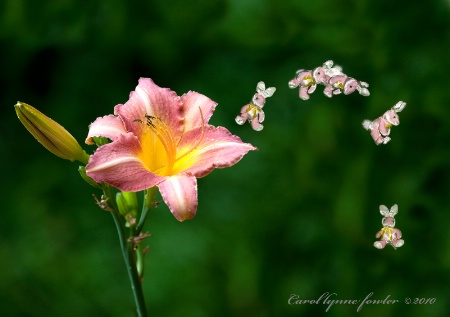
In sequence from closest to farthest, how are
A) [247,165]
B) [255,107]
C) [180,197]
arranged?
[180,197]
[255,107]
[247,165]

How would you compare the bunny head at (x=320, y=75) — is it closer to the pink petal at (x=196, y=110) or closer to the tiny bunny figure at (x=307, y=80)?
the tiny bunny figure at (x=307, y=80)

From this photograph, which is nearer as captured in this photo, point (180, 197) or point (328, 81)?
point (180, 197)

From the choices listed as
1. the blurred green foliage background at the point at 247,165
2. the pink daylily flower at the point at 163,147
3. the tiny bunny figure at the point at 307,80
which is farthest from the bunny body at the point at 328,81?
the blurred green foliage background at the point at 247,165

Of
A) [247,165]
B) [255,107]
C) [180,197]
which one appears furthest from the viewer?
[247,165]

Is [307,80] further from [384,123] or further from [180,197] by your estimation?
[180,197]

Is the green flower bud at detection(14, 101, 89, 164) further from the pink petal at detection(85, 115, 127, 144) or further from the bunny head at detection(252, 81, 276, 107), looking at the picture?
the bunny head at detection(252, 81, 276, 107)

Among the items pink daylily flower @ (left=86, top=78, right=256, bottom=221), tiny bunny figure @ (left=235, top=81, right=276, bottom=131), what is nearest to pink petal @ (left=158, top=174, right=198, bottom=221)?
pink daylily flower @ (left=86, top=78, right=256, bottom=221)

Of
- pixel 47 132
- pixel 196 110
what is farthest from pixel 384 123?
pixel 47 132
